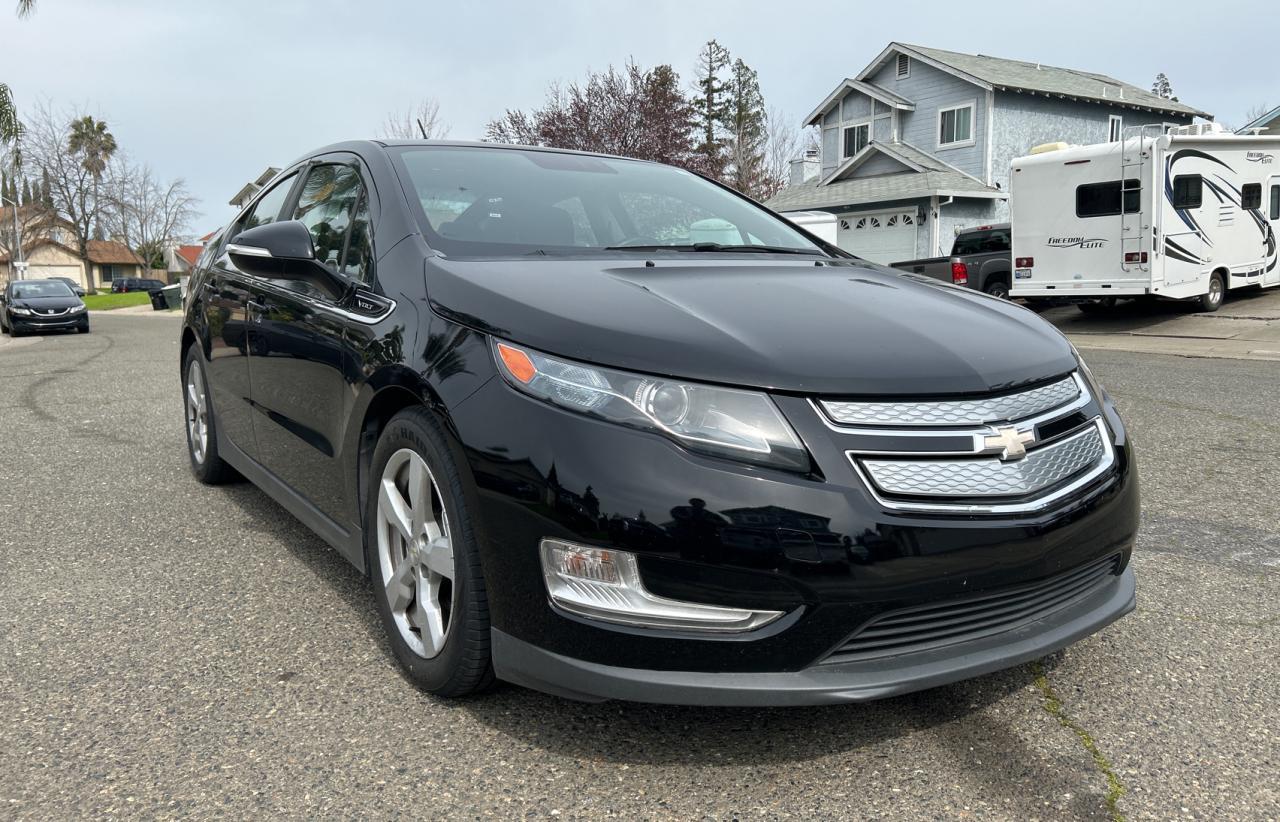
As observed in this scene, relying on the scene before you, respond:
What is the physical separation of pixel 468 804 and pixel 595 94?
111 ft

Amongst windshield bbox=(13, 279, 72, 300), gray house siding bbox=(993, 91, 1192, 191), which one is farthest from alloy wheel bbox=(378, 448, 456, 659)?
gray house siding bbox=(993, 91, 1192, 191)

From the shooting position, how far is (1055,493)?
7.36ft

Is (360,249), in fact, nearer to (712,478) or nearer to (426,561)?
(426,561)

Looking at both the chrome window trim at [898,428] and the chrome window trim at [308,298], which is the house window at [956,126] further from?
the chrome window trim at [898,428]

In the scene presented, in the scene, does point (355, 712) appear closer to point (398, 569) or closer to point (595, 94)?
point (398, 569)

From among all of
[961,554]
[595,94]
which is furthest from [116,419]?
[595,94]

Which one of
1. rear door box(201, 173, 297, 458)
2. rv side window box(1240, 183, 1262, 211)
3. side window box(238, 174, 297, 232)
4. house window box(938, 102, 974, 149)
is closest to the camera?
rear door box(201, 173, 297, 458)

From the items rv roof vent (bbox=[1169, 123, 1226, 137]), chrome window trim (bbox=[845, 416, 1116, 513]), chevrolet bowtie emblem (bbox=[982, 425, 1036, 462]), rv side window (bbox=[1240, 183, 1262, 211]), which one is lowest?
chrome window trim (bbox=[845, 416, 1116, 513])

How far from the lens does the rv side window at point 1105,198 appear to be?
1504 centimetres

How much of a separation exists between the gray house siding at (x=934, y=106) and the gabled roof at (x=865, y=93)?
0.32m

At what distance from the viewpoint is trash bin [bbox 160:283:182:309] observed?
39500mm

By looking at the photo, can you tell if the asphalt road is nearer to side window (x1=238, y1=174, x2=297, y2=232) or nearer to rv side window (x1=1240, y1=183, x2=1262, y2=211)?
side window (x1=238, y1=174, x2=297, y2=232)

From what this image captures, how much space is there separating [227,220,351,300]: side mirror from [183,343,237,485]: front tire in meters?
1.60

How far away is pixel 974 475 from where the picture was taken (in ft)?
7.00
